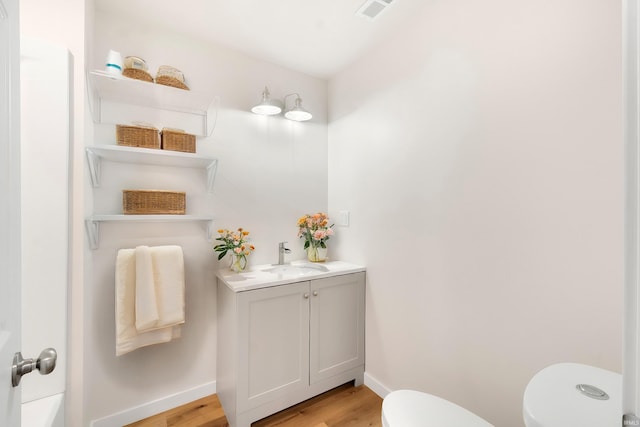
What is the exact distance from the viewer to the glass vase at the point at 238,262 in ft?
5.99

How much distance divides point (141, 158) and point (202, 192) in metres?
0.40

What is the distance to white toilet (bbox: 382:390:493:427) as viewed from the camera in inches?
41.8

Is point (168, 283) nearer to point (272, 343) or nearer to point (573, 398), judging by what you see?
point (272, 343)

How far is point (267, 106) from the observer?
1.94 meters

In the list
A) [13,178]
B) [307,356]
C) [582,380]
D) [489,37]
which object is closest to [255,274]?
[307,356]

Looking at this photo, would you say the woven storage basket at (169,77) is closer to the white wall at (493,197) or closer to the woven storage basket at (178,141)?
the woven storage basket at (178,141)

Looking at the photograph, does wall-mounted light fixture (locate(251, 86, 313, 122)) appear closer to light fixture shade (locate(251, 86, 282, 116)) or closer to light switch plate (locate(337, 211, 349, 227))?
light fixture shade (locate(251, 86, 282, 116))

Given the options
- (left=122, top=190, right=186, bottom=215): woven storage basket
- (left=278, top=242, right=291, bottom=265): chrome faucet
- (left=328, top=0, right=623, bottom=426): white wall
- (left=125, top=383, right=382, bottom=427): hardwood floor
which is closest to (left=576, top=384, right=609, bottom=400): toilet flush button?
(left=328, top=0, right=623, bottom=426): white wall

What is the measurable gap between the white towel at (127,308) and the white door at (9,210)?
954 mm

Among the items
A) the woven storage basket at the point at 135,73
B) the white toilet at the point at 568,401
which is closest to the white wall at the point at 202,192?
the woven storage basket at the point at 135,73

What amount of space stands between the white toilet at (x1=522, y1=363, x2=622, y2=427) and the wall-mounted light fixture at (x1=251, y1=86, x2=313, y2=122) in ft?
6.18

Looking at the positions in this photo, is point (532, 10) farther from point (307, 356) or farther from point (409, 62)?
point (307, 356)

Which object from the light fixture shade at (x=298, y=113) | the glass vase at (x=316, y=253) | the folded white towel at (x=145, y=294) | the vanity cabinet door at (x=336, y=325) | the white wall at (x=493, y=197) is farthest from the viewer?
the glass vase at (x=316, y=253)

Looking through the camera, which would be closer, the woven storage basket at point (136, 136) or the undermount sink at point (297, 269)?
the woven storage basket at point (136, 136)
